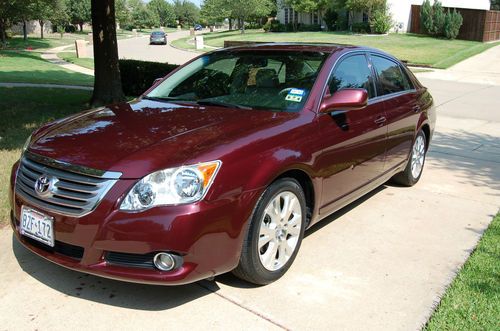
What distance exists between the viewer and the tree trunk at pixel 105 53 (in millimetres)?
9648

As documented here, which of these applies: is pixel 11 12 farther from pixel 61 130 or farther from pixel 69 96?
pixel 61 130

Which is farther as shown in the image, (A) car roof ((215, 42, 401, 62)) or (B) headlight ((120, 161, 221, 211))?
(A) car roof ((215, 42, 401, 62))

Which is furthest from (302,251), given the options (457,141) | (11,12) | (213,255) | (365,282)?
(11,12)

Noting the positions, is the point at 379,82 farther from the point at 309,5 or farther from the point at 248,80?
the point at 309,5

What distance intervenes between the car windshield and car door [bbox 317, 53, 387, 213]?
0.26 m

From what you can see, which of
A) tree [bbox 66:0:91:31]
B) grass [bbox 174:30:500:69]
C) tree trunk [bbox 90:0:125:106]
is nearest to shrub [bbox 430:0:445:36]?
grass [bbox 174:30:500:69]

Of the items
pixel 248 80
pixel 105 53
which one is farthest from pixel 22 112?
pixel 248 80

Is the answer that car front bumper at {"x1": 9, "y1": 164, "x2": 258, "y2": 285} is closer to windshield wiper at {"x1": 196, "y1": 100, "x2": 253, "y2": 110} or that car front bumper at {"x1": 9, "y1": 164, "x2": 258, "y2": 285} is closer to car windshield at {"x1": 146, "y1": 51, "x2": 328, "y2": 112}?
windshield wiper at {"x1": 196, "y1": 100, "x2": 253, "y2": 110}

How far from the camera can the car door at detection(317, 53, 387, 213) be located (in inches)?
155

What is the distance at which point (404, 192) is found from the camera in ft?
18.9

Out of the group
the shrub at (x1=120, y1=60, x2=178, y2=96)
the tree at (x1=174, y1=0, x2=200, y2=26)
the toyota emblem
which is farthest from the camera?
the tree at (x1=174, y1=0, x2=200, y2=26)

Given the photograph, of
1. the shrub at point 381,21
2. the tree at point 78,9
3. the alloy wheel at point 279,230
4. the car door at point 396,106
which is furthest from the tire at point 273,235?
the tree at point 78,9

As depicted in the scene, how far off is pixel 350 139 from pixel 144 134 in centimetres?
173

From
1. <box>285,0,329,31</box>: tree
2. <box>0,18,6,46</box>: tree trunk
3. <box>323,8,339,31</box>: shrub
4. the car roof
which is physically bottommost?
the car roof
